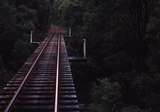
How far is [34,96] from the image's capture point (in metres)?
11.6

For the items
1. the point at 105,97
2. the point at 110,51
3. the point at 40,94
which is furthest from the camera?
the point at 110,51

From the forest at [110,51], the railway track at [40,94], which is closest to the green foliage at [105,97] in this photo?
the forest at [110,51]

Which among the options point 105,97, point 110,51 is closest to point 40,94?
point 105,97

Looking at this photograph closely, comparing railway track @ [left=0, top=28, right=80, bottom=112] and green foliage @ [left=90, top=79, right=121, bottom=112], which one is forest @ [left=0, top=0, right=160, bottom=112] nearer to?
green foliage @ [left=90, top=79, right=121, bottom=112]

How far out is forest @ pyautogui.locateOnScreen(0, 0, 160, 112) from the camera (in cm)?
2332

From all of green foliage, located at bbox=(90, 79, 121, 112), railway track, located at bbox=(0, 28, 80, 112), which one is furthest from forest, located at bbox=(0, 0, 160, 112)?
railway track, located at bbox=(0, 28, 80, 112)

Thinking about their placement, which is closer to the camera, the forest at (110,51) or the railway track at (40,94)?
the railway track at (40,94)

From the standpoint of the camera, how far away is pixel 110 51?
110ft

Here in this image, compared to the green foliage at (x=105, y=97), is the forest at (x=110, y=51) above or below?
above

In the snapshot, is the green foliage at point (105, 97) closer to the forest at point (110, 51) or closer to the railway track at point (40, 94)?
the forest at point (110, 51)

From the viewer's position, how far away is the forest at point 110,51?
2332cm

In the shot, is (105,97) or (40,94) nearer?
(40,94)

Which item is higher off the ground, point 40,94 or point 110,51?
point 110,51

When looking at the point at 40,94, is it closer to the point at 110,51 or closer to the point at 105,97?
the point at 105,97
